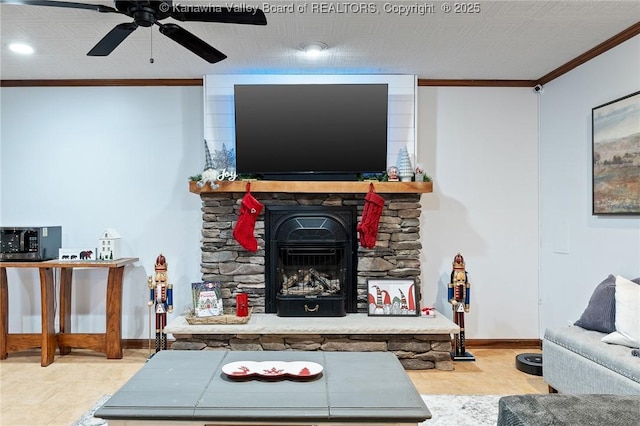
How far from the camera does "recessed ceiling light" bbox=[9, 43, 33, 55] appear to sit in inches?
148

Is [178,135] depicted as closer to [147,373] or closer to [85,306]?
[85,306]

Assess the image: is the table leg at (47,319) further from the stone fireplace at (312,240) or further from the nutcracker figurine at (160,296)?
the stone fireplace at (312,240)

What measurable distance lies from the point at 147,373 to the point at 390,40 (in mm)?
2703

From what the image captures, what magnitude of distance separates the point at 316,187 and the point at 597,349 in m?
2.39

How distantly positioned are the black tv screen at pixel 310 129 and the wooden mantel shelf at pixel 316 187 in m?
0.16

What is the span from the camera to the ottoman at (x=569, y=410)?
6.15ft

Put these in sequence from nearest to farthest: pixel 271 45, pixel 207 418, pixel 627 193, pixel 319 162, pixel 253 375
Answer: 1. pixel 207 418
2. pixel 253 375
3. pixel 627 193
4. pixel 271 45
5. pixel 319 162

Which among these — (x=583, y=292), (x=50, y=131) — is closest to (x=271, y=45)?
(x=50, y=131)

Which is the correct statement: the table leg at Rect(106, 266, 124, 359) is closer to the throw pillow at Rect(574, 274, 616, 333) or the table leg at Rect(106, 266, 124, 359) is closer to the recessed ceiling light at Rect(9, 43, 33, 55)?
the recessed ceiling light at Rect(9, 43, 33, 55)

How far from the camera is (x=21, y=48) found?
3.83m

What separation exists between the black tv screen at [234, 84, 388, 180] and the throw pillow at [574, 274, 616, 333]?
6.40 feet

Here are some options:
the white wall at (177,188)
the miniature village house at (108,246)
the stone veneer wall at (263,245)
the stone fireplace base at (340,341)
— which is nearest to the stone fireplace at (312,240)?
the stone veneer wall at (263,245)

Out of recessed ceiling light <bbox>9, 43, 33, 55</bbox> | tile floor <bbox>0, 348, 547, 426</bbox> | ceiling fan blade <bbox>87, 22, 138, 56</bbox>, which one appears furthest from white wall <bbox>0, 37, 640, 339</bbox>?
ceiling fan blade <bbox>87, 22, 138, 56</bbox>

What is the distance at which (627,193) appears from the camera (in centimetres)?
346
